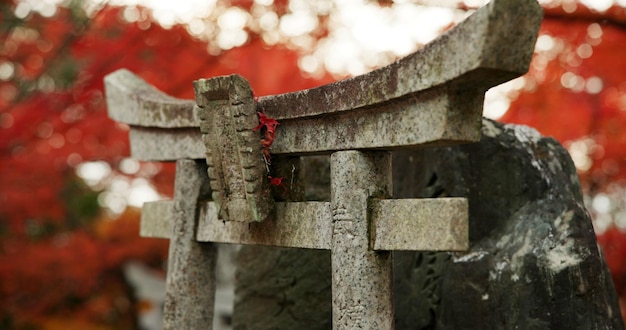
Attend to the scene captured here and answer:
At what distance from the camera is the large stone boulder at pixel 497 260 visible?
3.75 metres

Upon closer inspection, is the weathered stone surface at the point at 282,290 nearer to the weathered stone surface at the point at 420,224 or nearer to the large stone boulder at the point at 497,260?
the large stone boulder at the point at 497,260

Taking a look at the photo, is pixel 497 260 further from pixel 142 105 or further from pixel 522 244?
pixel 142 105

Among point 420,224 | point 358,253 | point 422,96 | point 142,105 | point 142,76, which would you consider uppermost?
point 142,76

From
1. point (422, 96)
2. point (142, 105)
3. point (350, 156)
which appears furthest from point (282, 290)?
point (422, 96)

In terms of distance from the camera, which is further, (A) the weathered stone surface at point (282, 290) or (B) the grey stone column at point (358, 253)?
(A) the weathered stone surface at point (282, 290)

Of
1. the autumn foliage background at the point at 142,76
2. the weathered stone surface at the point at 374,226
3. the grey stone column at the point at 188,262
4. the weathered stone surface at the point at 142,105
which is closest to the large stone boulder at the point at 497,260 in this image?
the grey stone column at the point at 188,262

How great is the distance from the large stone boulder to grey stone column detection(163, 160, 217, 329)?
2.98 feet

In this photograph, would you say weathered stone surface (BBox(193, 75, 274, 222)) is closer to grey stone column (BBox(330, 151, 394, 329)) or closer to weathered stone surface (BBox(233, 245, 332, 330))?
grey stone column (BBox(330, 151, 394, 329))

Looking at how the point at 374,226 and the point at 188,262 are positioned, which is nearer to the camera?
the point at 374,226

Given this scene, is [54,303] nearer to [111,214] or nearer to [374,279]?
[111,214]

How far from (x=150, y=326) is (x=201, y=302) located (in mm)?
7446

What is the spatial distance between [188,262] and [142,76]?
390 cm

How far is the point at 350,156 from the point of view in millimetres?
3342

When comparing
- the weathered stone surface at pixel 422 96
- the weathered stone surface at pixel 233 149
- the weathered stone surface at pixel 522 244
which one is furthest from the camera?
the weathered stone surface at pixel 522 244
